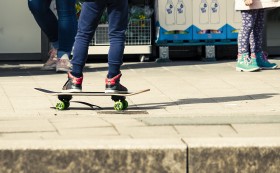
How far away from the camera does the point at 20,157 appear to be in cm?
652

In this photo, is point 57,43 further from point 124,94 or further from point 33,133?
point 33,133

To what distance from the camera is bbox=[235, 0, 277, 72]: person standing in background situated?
11.6m

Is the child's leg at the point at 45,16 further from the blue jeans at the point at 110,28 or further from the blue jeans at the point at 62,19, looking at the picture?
the blue jeans at the point at 110,28

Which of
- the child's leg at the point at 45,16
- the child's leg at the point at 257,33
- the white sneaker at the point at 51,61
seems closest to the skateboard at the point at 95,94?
the child's leg at the point at 45,16

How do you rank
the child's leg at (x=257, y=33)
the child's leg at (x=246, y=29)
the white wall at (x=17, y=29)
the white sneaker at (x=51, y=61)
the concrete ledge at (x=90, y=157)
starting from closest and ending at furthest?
the concrete ledge at (x=90, y=157)
the child's leg at (x=246, y=29)
the child's leg at (x=257, y=33)
the white sneaker at (x=51, y=61)
the white wall at (x=17, y=29)

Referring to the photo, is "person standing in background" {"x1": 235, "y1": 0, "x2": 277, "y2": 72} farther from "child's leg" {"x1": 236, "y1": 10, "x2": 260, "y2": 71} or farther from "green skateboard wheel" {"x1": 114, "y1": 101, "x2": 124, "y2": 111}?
"green skateboard wheel" {"x1": 114, "y1": 101, "x2": 124, "y2": 111}

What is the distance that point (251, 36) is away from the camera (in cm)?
1194

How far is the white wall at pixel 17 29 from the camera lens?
13156 millimetres

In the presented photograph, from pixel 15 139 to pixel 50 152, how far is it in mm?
364

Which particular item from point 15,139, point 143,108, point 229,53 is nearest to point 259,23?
point 229,53

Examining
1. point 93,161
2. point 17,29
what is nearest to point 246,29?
point 17,29

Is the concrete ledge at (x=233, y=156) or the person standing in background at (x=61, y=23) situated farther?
the person standing in background at (x=61, y=23)

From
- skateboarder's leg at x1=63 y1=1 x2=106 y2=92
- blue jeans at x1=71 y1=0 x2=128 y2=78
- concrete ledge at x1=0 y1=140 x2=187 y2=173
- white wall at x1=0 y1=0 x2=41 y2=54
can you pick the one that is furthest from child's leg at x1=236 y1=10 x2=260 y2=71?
concrete ledge at x1=0 y1=140 x2=187 y2=173

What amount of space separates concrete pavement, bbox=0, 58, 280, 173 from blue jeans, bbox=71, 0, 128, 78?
1.42 feet
